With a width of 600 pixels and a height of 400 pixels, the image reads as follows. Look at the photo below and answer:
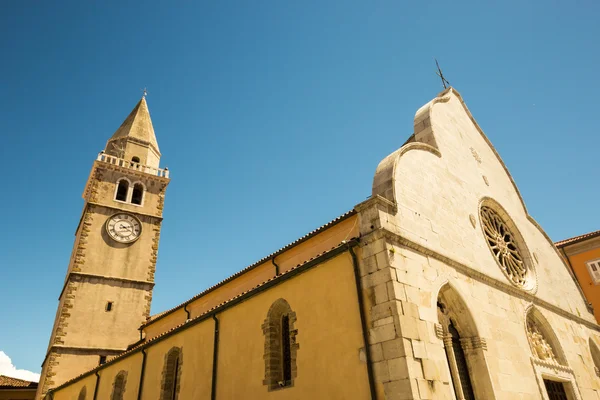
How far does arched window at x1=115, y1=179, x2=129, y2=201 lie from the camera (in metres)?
26.2

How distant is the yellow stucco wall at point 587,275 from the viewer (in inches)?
738

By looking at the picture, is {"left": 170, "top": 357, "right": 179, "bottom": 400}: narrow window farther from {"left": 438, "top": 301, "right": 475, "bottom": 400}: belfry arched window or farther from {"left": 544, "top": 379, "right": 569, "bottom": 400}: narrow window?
{"left": 544, "top": 379, "right": 569, "bottom": 400}: narrow window

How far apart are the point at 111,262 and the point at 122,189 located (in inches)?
200

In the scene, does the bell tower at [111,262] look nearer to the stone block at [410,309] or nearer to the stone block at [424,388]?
the stone block at [410,309]

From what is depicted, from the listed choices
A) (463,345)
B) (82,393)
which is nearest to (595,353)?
(463,345)

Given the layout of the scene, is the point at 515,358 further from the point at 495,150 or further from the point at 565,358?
the point at 495,150

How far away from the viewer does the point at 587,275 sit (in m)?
19.5

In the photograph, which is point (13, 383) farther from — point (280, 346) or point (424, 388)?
point (424, 388)

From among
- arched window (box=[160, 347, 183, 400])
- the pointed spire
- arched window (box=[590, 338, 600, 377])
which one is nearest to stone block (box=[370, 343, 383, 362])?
arched window (box=[160, 347, 183, 400])

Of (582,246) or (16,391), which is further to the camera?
(16,391)

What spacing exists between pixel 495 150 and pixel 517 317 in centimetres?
839

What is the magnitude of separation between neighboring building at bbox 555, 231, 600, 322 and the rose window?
7.06m

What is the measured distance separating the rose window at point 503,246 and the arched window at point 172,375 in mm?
10557

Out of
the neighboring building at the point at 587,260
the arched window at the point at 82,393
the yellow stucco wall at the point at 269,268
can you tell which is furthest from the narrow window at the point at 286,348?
the neighboring building at the point at 587,260
